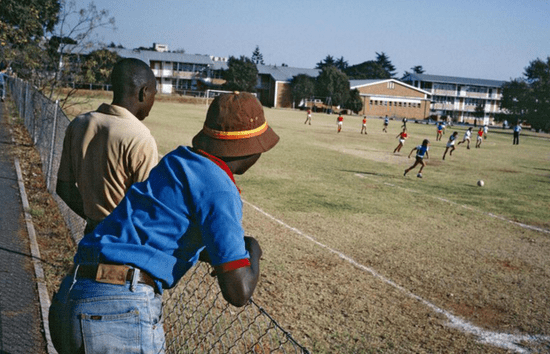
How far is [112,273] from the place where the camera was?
6.24ft

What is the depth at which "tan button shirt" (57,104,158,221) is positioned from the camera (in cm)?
302

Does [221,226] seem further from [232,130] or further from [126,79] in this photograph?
[126,79]

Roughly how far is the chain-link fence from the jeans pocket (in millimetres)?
717

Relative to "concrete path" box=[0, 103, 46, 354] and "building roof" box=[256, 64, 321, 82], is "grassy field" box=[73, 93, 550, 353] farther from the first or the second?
"building roof" box=[256, 64, 321, 82]

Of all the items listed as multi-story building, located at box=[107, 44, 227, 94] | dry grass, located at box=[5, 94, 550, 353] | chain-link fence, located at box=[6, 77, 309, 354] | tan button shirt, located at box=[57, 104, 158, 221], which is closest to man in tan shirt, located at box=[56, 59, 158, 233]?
tan button shirt, located at box=[57, 104, 158, 221]

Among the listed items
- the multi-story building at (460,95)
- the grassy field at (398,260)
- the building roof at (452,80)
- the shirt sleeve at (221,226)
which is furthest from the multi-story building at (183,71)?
the shirt sleeve at (221,226)

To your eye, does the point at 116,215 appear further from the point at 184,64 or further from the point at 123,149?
the point at 184,64

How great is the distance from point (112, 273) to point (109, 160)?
4.20 ft

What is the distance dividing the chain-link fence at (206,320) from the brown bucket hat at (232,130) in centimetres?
92

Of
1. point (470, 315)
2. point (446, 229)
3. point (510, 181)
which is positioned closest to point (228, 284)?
point (470, 315)

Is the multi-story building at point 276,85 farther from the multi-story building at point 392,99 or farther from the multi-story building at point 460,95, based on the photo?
the multi-story building at point 460,95

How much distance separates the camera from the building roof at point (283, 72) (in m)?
86.2

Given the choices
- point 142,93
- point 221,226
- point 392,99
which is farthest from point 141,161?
point 392,99

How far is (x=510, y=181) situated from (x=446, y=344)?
637 inches
